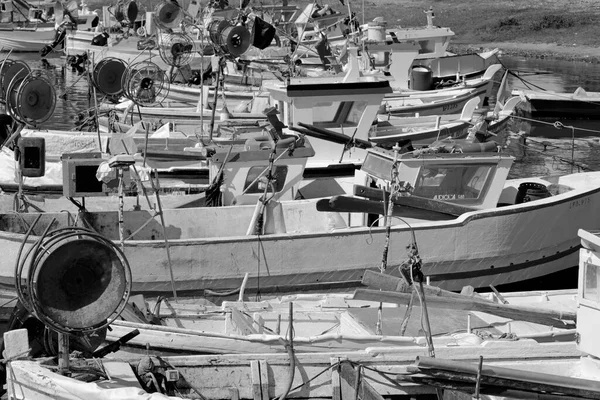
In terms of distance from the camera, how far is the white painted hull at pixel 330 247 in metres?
12.6

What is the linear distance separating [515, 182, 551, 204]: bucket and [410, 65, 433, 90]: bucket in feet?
47.4

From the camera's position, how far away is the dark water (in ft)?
82.8

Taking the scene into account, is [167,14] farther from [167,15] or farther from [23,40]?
[23,40]

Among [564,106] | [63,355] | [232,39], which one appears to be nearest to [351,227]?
[63,355]

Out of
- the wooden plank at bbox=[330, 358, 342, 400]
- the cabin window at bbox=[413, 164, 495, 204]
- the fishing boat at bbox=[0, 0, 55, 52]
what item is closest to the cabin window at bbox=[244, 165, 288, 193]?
the cabin window at bbox=[413, 164, 495, 204]

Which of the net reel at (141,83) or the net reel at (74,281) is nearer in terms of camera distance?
the net reel at (74,281)

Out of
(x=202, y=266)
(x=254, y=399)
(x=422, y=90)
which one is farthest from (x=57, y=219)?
(x=422, y=90)

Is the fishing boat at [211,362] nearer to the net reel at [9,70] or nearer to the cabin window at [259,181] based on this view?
the cabin window at [259,181]

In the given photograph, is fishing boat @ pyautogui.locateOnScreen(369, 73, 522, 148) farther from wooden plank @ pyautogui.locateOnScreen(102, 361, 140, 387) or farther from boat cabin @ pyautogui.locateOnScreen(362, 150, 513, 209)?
wooden plank @ pyautogui.locateOnScreen(102, 361, 140, 387)

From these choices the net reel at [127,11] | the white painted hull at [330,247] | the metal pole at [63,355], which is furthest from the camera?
the net reel at [127,11]

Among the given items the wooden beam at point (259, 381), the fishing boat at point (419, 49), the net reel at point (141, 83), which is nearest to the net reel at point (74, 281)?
the wooden beam at point (259, 381)

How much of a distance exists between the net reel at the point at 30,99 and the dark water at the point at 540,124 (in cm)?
284

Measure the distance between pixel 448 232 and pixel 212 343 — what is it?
5.03 meters

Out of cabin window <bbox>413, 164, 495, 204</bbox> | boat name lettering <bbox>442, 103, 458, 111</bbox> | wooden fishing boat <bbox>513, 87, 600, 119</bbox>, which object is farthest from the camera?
wooden fishing boat <bbox>513, 87, 600, 119</bbox>
